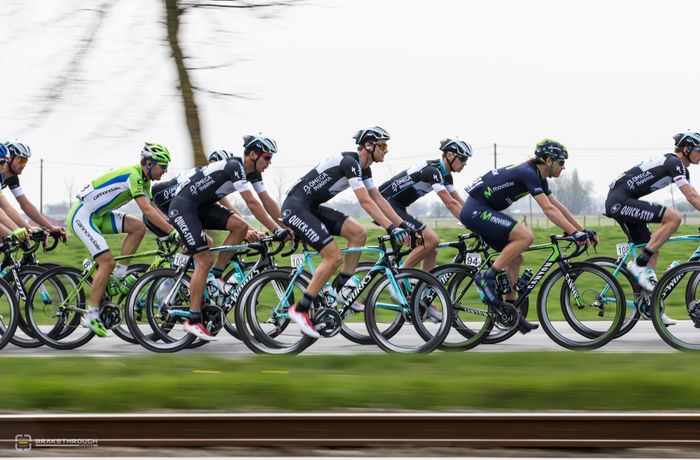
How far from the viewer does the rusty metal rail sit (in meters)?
4.90

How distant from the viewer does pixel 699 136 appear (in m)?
9.22

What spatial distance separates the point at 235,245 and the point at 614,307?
368cm

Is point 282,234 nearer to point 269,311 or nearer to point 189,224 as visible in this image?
point 269,311

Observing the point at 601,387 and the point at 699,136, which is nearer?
the point at 601,387

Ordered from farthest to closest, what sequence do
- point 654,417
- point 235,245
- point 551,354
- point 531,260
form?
point 531,260
point 235,245
point 551,354
point 654,417

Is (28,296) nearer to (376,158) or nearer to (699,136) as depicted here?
(376,158)

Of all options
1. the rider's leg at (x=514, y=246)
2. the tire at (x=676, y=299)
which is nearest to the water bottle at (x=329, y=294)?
the rider's leg at (x=514, y=246)

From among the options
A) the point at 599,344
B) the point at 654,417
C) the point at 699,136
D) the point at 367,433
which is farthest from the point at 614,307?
the point at 367,433

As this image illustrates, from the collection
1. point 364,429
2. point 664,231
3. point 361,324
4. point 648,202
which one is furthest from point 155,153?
point 664,231

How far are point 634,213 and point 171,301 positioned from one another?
4.78 meters

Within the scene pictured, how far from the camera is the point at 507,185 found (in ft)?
27.9

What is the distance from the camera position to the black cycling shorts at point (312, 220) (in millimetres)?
8000

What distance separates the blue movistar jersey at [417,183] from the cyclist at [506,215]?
2.82 feet

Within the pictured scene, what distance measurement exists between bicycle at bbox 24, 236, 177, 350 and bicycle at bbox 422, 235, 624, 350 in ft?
9.70
